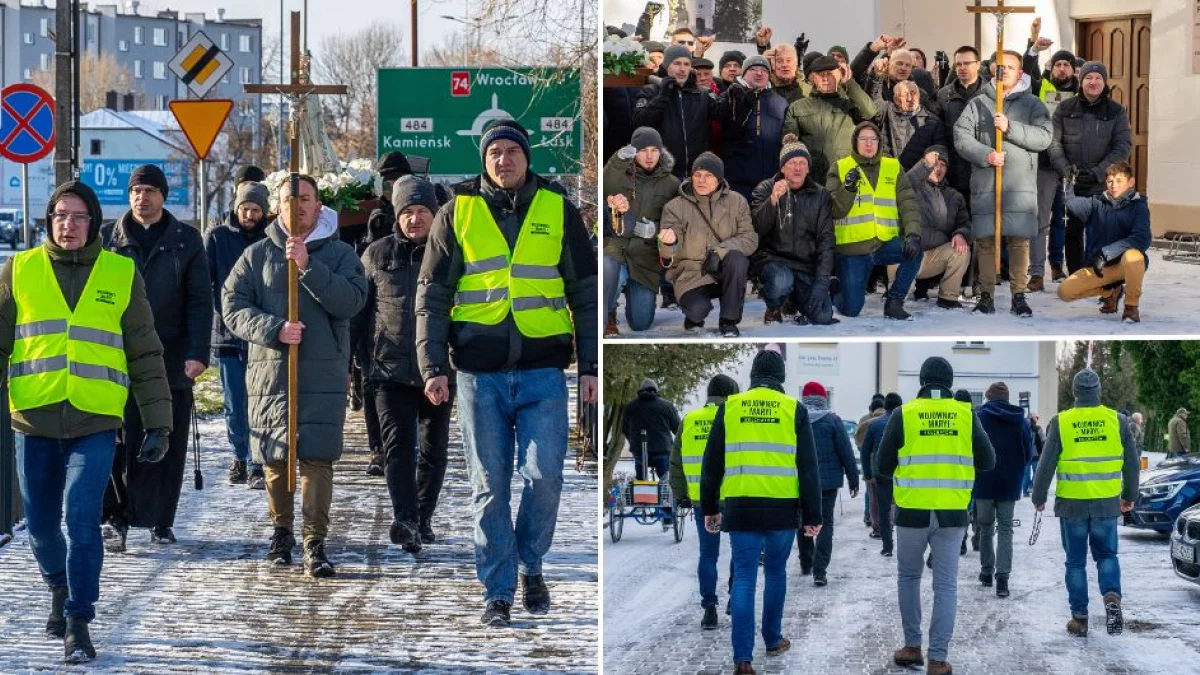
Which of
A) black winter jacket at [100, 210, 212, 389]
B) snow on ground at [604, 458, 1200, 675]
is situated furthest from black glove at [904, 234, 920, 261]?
black winter jacket at [100, 210, 212, 389]

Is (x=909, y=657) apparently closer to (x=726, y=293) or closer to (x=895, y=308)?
(x=726, y=293)

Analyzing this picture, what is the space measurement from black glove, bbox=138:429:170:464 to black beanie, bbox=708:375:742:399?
2134 mm

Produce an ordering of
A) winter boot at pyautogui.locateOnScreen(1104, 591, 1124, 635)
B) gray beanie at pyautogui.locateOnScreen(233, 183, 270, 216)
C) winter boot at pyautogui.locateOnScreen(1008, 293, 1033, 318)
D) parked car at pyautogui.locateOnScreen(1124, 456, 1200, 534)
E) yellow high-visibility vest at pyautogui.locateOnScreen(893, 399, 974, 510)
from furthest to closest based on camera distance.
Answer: gray beanie at pyautogui.locateOnScreen(233, 183, 270, 216), parked car at pyautogui.locateOnScreen(1124, 456, 1200, 534), winter boot at pyautogui.locateOnScreen(1008, 293, 1033, 318), winter boot at pyautogui.locateOnScreen(1104, 591, 1124, 635), yellow high-visibility vest at pyautogui.locateOnScreen(893, 399, 974, 510)

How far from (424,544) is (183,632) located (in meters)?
2.22

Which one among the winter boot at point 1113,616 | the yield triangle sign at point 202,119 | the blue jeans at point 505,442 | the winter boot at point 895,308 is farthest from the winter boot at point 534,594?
the yield triangle sign at point 202,119

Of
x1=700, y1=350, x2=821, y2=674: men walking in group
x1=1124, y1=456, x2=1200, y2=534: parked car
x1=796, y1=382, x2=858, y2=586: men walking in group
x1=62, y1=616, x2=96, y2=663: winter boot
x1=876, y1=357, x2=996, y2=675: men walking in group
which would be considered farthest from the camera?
x1=1124, y1=456, x2=1200, y2=534: parked car

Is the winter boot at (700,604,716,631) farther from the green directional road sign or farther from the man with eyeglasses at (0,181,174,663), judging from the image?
the green directional road sign

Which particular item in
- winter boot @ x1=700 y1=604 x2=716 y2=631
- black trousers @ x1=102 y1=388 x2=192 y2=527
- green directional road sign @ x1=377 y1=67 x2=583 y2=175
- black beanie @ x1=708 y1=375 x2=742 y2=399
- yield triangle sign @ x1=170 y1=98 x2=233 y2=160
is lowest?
winter boot @ x1=700 y1=604 x2=716 y2=631

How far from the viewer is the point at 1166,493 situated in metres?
12.4

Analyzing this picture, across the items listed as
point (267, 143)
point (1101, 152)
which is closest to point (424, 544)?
point (1101, 152)

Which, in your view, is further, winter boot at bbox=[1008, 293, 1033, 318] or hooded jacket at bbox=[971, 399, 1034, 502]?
winter boot at bbox=[1008, 293, 1033, 318]

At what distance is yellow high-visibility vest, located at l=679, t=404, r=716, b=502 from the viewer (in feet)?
26.4

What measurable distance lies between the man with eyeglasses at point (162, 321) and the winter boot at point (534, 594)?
7.31ft

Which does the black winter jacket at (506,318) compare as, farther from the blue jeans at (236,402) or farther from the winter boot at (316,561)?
the blue jeans at (236,402)
